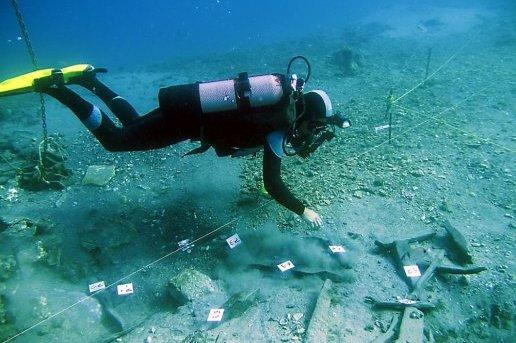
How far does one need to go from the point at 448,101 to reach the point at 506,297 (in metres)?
6.83

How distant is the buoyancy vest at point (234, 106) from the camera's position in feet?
12.2

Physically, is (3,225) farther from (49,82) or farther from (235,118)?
(235,118)

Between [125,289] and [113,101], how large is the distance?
284 cm

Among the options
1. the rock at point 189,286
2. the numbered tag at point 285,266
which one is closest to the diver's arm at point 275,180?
the numbered tag at point 285,266

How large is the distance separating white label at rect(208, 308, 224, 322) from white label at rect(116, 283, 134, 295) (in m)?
1.25

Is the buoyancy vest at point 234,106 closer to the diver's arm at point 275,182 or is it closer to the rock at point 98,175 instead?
the diver's arm at point 275,182

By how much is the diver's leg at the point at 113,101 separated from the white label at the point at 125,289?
232 cm

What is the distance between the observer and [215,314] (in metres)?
3.96

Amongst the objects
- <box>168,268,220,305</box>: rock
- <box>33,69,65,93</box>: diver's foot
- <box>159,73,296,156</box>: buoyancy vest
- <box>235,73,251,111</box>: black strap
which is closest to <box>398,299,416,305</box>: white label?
<box>168,268,220,305</box>: rock

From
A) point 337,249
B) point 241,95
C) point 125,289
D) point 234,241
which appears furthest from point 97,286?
point 337,249

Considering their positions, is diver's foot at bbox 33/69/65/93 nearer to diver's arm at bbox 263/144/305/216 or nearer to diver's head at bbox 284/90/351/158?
diver's arm at bbox 263/144/305/216

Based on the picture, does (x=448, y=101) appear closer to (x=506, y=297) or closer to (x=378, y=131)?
(x=378, y=131)

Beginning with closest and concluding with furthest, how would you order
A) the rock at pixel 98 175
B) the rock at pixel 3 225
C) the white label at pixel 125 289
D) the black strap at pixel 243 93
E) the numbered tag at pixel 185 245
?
the black strap at pixel 243 93
the white label at pixel 125 289
the rock at pixel 3 225
the numbered tag at pixel 185 245
the rock at pixel 98 175

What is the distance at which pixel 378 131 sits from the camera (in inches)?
309
